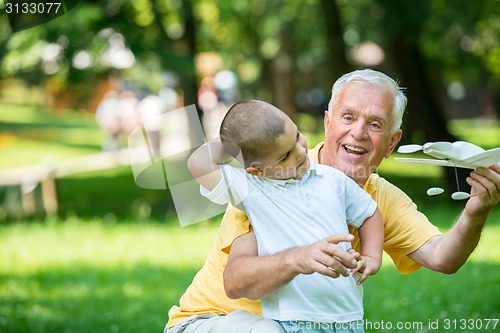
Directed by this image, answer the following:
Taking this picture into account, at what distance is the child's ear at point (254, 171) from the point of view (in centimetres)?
308

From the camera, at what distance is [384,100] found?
3506 mm

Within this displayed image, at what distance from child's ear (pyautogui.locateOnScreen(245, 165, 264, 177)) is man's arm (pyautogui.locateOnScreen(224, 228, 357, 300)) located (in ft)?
0.73

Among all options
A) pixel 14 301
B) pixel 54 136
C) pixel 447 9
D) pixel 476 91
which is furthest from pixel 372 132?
pixel 476 91

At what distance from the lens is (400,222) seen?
3574 millimetres

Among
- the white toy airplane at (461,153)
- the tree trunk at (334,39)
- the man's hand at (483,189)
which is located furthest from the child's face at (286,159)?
the tree trunk at (334,39)

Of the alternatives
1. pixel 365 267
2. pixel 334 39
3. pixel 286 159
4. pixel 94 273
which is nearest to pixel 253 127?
pixel 286 159

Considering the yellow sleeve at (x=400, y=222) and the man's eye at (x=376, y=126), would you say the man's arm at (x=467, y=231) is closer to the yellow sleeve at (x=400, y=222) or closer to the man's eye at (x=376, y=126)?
the yellow sleeve at (x=400, y=222)

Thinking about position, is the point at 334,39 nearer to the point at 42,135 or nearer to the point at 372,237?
the point at 372,237

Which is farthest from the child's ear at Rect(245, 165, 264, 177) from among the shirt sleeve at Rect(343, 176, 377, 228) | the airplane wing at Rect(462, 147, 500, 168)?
the airplane wing at Rect(462, 147, 500, 168)

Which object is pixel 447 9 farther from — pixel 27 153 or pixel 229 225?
pixel 27 153

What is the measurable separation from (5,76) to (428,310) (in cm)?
743

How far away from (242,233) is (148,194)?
1304cm

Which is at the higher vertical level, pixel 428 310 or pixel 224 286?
pixel 224 286

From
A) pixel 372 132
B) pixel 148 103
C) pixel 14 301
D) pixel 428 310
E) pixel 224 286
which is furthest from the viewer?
pixel 148 103
